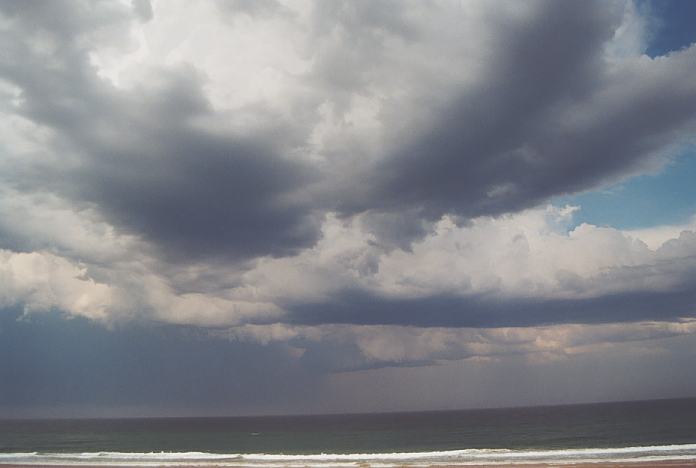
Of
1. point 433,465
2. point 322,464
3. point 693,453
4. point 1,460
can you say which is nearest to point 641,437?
point 693,453

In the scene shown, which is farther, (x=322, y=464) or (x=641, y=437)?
(x=641, y=437)

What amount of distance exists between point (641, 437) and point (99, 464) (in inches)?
2714

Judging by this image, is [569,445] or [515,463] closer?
[515,463]

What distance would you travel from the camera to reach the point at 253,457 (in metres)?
49.0

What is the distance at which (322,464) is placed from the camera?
40750mm

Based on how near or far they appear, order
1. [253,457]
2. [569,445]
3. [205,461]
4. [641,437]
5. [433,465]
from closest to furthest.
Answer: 1. [433,465]
2. [205,461]
3. [253,457]
4. [569,445]
5. [641,437]

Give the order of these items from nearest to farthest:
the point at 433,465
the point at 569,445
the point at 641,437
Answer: the point at 433,465 → the point at 569,445 → the point at 641,437

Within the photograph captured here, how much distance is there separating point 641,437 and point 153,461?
210 ft

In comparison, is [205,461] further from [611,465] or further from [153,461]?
[611,465]

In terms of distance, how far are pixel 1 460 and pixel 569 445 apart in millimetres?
64540

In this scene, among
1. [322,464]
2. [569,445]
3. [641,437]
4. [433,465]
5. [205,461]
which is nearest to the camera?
[433,465]

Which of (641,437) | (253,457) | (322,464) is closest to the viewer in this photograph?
(322,464)

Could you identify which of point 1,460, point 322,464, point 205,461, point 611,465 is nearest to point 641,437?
point 611,465

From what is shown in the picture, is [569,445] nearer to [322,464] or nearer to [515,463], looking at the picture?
[515,463]
